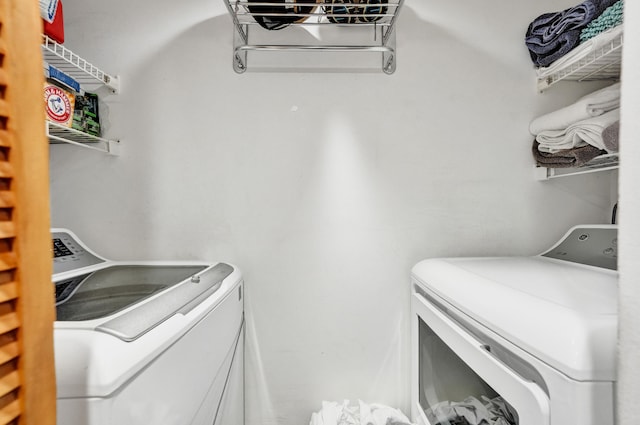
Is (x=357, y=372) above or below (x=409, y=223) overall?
below

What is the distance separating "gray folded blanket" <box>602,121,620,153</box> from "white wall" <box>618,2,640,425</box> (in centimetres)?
56

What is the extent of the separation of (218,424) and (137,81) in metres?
1.16

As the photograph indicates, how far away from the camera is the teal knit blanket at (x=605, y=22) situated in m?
0.92

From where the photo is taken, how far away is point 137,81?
50.7 inches

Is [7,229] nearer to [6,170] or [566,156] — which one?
[6,170]

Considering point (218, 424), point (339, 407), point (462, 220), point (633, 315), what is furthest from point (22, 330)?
point (462, 220)

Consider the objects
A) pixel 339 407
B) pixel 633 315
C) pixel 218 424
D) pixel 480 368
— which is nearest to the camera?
pixel 633 315

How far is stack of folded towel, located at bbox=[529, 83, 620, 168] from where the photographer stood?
0.95m

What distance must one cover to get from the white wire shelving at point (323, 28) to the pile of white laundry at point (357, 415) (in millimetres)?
1203

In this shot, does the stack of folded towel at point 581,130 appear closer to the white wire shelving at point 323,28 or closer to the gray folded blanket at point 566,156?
the gray folded blanket at point 566,156

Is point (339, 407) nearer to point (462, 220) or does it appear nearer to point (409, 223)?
point (409, 223)

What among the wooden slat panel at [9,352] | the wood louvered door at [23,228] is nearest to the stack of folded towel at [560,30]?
the wood louvered door at [23,228]

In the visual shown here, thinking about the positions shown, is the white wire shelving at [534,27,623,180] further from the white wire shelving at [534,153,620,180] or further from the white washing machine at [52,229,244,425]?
the white washing machine at [52,229,244,425]

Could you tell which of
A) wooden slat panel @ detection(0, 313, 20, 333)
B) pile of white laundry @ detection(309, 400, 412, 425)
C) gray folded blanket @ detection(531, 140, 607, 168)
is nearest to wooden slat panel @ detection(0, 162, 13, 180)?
wooden slat panel @ detection(0, 313, 20, 333)
